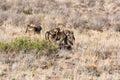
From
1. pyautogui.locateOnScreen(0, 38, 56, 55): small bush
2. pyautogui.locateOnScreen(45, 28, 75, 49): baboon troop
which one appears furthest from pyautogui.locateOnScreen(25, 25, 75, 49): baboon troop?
pyautogui.locateOnScreen(0, 38, 56, 55): small bush

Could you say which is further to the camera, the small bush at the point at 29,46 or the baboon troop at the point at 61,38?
the baboon troop at the point at 61,38

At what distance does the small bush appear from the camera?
8.70 meters

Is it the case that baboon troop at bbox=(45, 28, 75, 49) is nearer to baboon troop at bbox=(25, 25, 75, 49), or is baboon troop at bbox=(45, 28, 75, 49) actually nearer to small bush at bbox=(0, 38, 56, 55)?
baboon troop at bbox=(25, 25, 75, 49)

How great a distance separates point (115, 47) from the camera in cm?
1034

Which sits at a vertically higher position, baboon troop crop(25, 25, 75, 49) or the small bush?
the small bush

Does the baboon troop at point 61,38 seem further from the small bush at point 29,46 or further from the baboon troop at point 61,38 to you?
the small bush at point 29,46

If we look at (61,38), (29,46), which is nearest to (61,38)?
(61,38)

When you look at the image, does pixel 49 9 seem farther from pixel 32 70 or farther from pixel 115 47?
pixel 32 70

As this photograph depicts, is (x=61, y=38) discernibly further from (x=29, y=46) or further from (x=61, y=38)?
(x=29, y=46)

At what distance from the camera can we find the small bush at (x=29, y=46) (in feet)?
28.6

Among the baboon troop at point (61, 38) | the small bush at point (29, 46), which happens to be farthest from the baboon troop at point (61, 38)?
the small bush at point (29, 46)

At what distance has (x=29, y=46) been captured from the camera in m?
8.90

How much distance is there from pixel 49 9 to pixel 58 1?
139 inches

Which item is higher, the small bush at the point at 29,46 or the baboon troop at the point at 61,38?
the small bush at the point at 29,46
